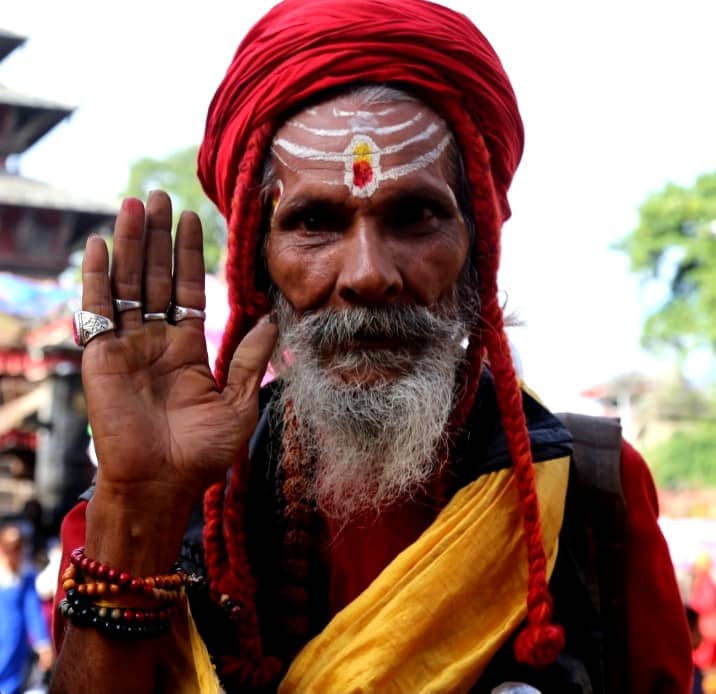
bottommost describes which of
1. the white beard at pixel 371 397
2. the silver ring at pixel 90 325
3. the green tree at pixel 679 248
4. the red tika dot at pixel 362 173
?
the green tree at pixel 679 248

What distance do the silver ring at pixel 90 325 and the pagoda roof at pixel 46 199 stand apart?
22079 mm

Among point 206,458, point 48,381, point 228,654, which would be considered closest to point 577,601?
point 228,654

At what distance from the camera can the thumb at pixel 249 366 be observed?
1987 mm

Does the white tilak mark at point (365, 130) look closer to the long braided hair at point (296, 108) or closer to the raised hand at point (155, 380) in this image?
the long braided hair at point (296, 108)

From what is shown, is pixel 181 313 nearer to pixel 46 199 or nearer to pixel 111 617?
pixel 111 617

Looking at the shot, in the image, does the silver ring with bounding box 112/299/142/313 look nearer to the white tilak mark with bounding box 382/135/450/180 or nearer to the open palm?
the open palm

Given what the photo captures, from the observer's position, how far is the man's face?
2172 mm

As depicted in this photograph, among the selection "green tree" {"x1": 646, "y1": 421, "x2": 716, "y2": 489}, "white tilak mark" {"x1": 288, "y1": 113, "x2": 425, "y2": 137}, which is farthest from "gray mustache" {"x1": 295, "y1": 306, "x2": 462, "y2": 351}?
"green tree" {"x1": 646, "y1": 421, "x2": 716, "y2": 489}

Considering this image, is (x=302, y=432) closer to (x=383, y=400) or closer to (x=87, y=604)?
(x=383, y=400)

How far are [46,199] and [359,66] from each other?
74.7 feet

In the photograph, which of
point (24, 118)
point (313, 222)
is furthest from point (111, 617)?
point (24, 118)

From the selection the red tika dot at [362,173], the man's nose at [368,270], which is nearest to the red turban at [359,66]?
the red tika dot at [362,173]

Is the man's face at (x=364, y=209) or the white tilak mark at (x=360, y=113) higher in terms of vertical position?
the white tilak mark at (x=360, y=113)

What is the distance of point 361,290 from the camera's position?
210 centimetres
